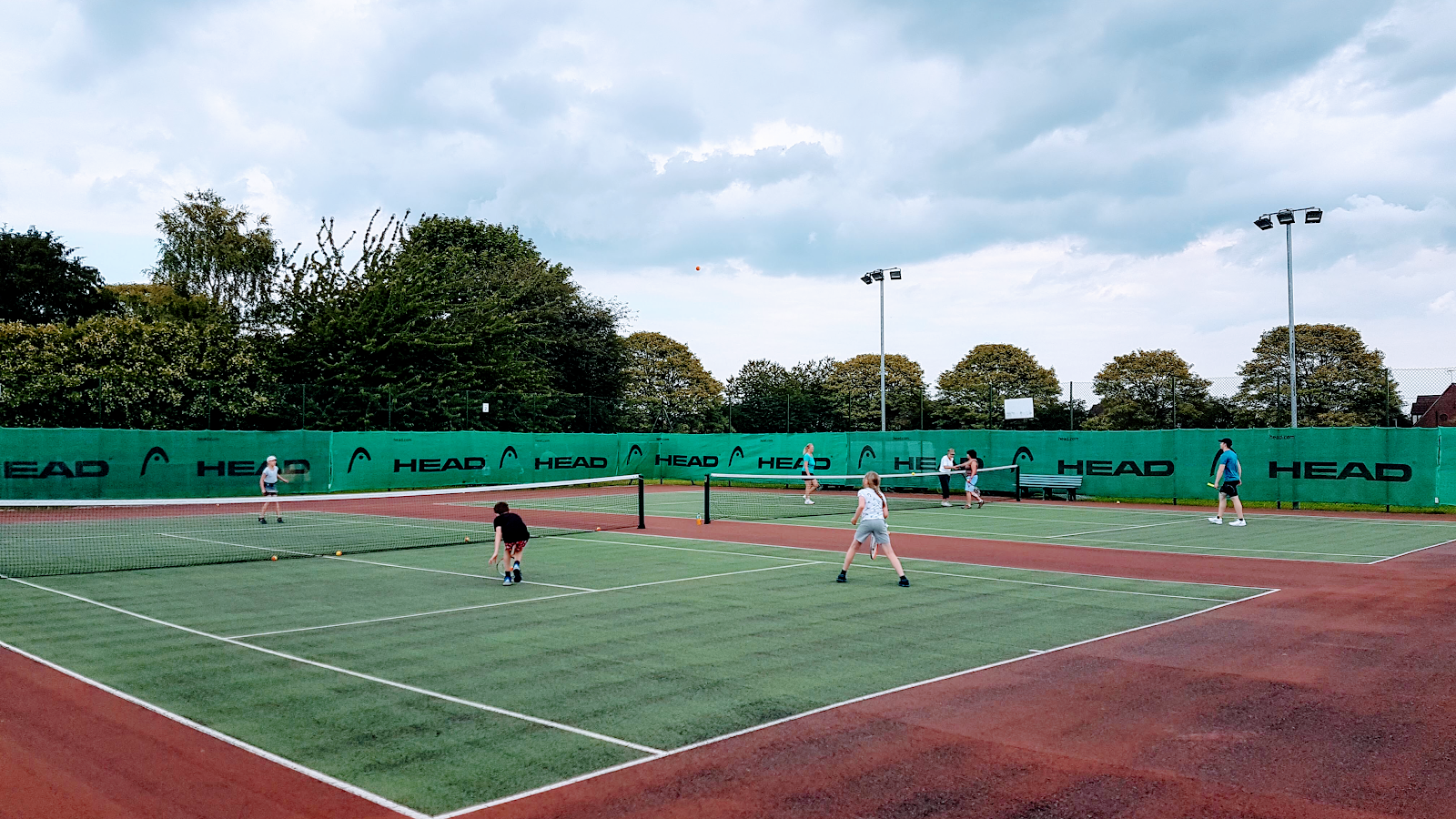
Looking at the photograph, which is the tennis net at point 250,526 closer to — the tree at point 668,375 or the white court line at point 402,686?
the white court line at point 402,686

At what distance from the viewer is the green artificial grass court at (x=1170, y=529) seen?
1623cm

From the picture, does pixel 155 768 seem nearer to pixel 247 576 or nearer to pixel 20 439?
pixel 247 576

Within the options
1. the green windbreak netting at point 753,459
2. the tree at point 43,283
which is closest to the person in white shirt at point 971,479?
the green windbreak netting at point 753,459

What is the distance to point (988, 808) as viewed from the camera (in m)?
4.81

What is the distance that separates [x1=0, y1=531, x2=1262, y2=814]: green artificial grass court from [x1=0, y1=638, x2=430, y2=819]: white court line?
0.06 metres

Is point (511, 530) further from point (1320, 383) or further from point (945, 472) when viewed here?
point (1320, 383)

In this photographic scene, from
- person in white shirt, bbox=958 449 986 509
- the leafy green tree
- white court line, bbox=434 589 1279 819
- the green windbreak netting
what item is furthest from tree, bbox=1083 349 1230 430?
the leafy green tree

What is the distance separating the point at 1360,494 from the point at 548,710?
25381 mm

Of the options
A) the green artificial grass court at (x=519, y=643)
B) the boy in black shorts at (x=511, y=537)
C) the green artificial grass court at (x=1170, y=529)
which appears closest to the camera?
the green artificial grass court at (x=519, y=643)

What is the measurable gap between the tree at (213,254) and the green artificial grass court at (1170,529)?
37015 millimetres

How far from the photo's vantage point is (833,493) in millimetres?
→ 35500

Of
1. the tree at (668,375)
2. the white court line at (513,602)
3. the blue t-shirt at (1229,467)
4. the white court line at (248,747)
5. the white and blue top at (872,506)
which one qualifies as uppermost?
the tree at (668,375)

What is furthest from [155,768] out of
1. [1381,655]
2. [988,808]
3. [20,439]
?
[20,439]

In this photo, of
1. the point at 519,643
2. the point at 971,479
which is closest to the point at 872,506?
the point at 519,643
